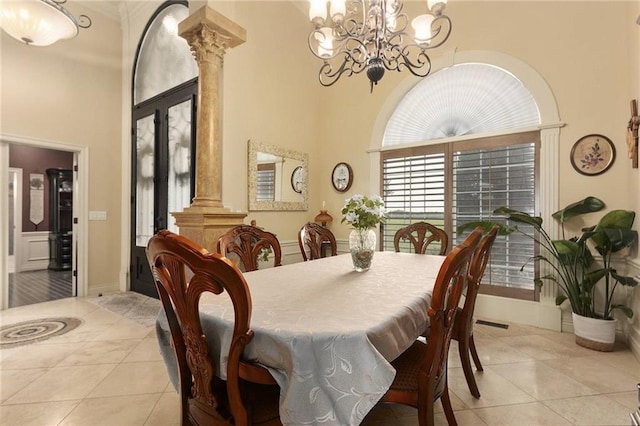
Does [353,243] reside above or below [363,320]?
above

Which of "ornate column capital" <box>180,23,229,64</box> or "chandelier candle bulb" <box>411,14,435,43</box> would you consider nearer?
"chandelier candle bulb" <box>411,14,435,43</box>

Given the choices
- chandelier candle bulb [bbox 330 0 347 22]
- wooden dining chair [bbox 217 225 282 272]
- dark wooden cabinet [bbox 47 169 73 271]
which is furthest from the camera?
dark wooden cabinet [bbox 47 169 73 271]

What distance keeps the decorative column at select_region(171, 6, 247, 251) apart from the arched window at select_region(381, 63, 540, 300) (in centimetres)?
→ 208

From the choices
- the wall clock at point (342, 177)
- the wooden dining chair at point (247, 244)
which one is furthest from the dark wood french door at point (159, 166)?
the wall clock at point (342, 177)

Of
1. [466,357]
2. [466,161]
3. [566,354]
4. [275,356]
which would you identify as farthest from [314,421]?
[466,161]

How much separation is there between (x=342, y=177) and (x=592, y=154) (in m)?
2.65

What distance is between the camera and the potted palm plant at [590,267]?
2439 millimetres

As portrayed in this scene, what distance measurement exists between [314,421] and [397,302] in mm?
533

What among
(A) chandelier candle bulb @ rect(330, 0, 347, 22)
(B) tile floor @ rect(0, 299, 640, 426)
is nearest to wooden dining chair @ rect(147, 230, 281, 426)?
(B) tile floor @ rect(0, 299, 640, 426)

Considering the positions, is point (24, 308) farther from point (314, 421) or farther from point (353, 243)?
point (314, 421)

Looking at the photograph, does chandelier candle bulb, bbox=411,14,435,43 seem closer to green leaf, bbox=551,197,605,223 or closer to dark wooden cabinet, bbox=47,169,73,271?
green leaf, bbox=551,197,605,223

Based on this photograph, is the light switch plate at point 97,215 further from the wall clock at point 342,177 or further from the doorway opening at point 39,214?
the wall clock at point 342,177

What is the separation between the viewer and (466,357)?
1802 millimetres

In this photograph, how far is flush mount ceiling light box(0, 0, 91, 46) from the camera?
251cm
